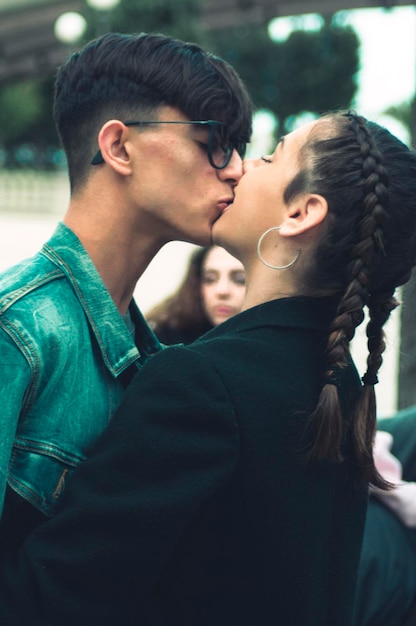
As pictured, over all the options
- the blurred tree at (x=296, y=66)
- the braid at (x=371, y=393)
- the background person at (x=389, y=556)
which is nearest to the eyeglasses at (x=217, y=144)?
the braid at (x=371, y=393)

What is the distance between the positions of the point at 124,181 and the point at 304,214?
57cm

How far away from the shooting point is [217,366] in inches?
68.1

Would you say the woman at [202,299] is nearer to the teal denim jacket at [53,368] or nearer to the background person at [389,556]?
the background person at [389,556]

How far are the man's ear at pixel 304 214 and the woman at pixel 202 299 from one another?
2963 millimetres

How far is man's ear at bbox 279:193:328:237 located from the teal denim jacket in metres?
0.48

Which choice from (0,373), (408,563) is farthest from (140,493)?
(408,563)

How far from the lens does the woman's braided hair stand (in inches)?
72.5

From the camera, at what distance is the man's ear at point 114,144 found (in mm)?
2281

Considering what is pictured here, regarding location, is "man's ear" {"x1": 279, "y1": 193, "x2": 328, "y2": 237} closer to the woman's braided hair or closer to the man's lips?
the woman's braided hair

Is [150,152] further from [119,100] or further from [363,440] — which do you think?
[363,440]

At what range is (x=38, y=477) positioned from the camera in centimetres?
188

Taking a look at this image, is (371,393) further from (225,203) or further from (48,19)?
(48,19)

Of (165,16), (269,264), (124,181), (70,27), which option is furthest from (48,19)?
(269,264)

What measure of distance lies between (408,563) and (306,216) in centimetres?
210
